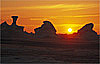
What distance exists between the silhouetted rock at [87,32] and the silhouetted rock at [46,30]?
32.5 ft

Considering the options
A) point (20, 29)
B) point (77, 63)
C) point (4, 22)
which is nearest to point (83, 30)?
point (20, 29)

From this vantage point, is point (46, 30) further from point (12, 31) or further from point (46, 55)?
point (46, 55)

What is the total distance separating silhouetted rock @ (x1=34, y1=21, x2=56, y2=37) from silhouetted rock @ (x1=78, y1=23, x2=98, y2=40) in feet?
32.5

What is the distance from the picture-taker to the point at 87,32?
73938mm

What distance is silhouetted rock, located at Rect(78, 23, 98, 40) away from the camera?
73.1m

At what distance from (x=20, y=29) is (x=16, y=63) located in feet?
134

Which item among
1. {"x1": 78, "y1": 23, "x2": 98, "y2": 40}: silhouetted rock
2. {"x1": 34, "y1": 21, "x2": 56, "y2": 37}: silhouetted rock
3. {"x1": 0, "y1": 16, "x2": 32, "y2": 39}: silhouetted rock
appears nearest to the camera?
{"x1": 0, "y1": 16, "x2": 32, "y2": 39}: silhouetted rock

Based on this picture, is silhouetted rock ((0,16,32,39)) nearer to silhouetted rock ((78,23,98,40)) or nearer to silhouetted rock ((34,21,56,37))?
silhouetted rock ((34,21,56,37))

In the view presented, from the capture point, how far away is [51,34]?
6956 centimetres

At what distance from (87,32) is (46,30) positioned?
14543mm

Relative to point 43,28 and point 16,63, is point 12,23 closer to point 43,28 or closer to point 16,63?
point 43,28

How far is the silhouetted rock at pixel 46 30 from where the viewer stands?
68.1 m

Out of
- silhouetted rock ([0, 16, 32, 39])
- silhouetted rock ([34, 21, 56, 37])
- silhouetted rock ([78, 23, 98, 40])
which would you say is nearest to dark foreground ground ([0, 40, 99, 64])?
silhouetted rock ([0, 16, 32, 39])

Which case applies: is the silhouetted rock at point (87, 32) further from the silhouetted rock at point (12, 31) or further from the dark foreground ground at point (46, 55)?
the dark foreground ground at point (46, 55)
